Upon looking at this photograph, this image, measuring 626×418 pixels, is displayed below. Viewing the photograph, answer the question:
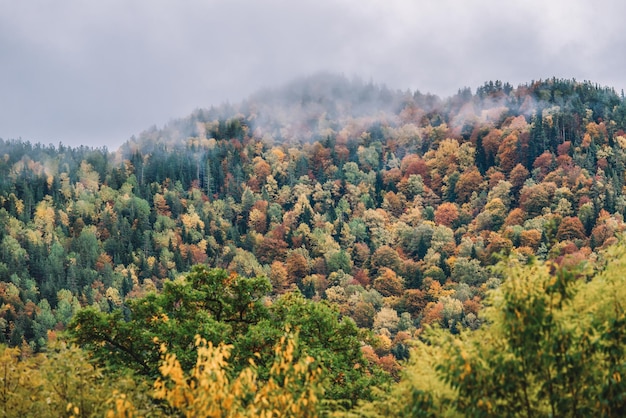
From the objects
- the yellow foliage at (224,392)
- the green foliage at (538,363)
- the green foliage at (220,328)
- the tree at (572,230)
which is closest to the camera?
the green foliage at (538,363)

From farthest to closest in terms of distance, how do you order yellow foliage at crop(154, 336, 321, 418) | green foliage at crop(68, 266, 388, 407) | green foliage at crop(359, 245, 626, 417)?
green foliage at crop(68, 266, 388, 407) → yellow foliage at crop(154, 336, 321, 418) → green foliage at crop(359, 245, 626, 417)

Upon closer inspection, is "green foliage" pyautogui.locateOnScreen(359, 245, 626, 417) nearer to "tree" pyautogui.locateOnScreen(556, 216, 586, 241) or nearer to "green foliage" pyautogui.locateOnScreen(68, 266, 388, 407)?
"green foliage" pyautogui.locateOnScreen(68, 266, 388, 407)

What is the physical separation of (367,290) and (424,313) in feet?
78.1

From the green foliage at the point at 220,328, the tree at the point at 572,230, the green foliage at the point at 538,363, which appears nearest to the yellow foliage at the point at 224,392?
the green foliage at the point at 538,363

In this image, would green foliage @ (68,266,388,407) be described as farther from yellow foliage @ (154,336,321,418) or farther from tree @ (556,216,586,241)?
tree @ (556,216,586,241)

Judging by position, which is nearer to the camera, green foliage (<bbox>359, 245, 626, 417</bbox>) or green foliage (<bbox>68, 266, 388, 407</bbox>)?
green foliage (<bbox>359, 245, 626, 417</bbox>)

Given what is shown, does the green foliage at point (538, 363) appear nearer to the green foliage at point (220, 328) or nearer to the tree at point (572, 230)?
the green foliage at point (220, 328)

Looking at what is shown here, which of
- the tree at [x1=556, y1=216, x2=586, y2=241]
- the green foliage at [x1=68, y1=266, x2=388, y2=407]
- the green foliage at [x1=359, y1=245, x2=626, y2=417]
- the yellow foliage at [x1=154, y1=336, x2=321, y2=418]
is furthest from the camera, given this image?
the tree at [x1=556, y1=216, x2=586, y2=241]

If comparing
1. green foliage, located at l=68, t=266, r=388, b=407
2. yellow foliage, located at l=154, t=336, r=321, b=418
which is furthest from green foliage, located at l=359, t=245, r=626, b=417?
green foliage, located at l=68, t=266, r=388, b=407

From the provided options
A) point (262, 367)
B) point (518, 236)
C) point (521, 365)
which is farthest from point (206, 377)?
point (518, 236)

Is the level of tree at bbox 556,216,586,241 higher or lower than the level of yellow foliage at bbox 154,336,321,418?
higher

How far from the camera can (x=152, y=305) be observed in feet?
113

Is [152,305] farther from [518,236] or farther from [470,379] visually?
[518,236]

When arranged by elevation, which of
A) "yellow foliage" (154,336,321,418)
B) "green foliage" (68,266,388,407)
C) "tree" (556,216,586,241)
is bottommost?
"yellow foliage" (154,336,321,418)
